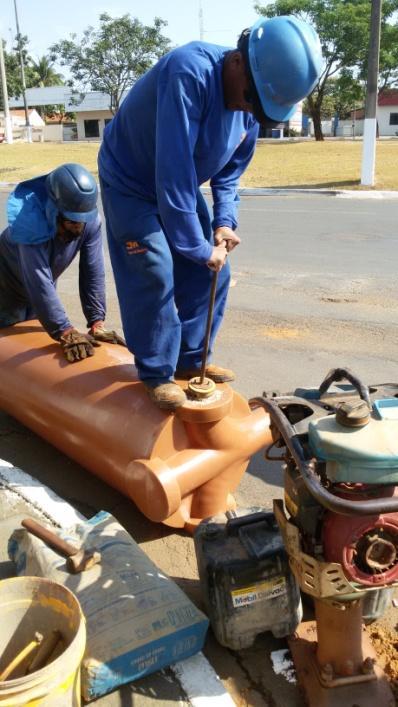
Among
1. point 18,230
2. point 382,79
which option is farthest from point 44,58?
point 18,230

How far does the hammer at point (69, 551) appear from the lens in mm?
2324

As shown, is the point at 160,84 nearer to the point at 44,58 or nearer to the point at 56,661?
the point at 56,661

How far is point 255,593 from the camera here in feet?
7.36

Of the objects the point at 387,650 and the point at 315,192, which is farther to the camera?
the point at 315,192

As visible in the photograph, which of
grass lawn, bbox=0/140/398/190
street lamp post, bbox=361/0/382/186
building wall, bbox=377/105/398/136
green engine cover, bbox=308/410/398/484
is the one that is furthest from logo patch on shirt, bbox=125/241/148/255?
building wall, bbox=377/105/398/136

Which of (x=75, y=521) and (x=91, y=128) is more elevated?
(x=91, y=128)

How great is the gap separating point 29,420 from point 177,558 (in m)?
1.23

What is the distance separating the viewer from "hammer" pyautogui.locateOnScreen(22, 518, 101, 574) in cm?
232

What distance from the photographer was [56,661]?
5.63 feet

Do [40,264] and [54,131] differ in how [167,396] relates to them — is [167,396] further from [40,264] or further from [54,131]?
[54,131]

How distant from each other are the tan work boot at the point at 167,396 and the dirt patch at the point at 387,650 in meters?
1.13

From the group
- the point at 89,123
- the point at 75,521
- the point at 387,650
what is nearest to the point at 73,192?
the point at 75,521

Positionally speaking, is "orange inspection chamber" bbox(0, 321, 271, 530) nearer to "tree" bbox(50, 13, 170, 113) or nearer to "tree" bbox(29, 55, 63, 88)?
"tree" bbox(50, 13, 170, 113)

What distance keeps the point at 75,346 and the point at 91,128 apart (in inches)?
2155
